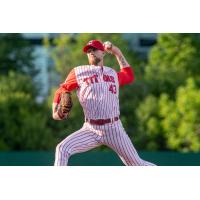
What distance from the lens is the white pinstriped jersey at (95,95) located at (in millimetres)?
7418

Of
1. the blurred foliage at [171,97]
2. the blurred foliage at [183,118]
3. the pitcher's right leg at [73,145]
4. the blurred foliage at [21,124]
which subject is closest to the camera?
the pitcher's right leg at [73,145]

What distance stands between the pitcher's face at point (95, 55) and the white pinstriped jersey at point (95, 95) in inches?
3.6

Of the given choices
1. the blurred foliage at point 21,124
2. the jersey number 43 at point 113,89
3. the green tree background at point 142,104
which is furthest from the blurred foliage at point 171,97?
the jersey number 43 at point 113,89

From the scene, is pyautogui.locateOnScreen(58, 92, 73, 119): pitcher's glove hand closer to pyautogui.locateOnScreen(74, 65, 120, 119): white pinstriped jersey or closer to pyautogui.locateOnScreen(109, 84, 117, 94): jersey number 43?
pyautogui.locateOnScreen(74, 65, 120, 119): white pinstriped jersey

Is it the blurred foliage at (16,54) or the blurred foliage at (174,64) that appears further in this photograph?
the blurred foliage at (16,54)

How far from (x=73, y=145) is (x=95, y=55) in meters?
0.77

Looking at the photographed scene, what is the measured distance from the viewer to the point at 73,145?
7270 millimetres

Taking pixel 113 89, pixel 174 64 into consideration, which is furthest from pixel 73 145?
pixel 174 64

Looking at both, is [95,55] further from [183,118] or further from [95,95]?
[183,118]

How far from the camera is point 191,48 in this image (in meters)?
20.1

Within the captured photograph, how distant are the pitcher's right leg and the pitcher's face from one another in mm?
558

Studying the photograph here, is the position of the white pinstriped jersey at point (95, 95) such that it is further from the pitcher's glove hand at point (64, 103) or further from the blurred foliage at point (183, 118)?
the blurred foliage at point (183, 118)

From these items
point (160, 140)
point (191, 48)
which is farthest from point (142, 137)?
point (191, 48)

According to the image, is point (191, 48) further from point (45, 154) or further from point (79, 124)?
point (45, 154)
